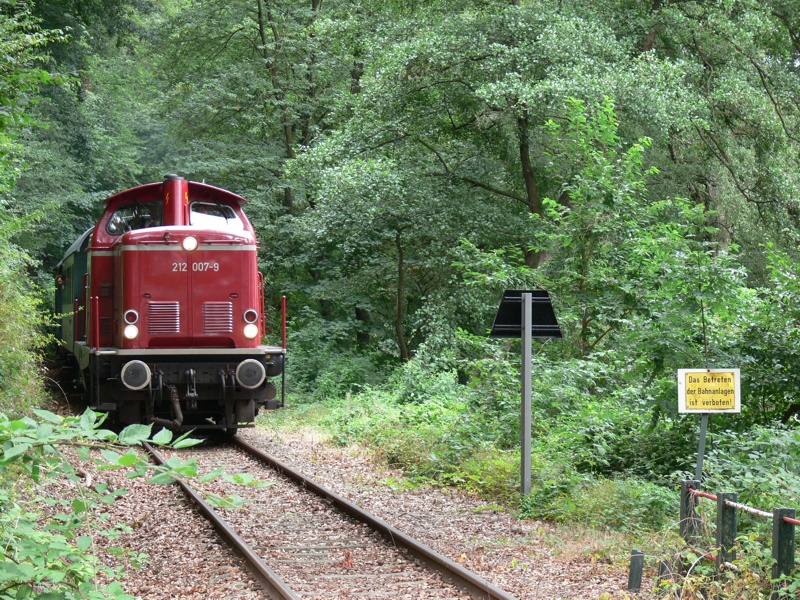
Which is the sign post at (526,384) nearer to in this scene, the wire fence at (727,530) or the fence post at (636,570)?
the wire fence at (727,530)

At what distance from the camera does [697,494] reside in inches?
228

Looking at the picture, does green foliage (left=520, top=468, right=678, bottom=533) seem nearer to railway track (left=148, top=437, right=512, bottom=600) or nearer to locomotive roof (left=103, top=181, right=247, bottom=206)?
railway track (left=148, top=437, right=512, bottom=600)

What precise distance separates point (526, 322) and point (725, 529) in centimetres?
385

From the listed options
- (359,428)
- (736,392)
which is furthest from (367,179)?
(736,392)

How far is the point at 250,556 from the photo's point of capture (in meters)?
6.29

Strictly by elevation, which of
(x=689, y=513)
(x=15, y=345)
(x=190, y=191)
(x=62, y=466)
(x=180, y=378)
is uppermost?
(x=190, y=191)

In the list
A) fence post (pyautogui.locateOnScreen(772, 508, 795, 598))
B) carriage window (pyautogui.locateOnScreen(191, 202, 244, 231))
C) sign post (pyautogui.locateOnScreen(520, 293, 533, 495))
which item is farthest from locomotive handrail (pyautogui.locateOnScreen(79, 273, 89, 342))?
fence post (pyautogui.locateOnScreen(772, 508, 795, 598))

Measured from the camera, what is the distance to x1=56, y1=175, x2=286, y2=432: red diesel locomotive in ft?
37.7

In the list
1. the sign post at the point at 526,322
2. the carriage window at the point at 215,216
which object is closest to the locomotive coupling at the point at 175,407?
the carriage window at the point at 215,216

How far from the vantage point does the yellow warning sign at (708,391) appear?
6008 millimetres

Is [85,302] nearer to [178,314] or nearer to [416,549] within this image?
[178,314]

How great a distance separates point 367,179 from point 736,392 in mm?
11400

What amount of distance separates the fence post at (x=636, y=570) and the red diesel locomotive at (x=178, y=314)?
6.93 metres

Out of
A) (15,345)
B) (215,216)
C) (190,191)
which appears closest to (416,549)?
(15,345)
